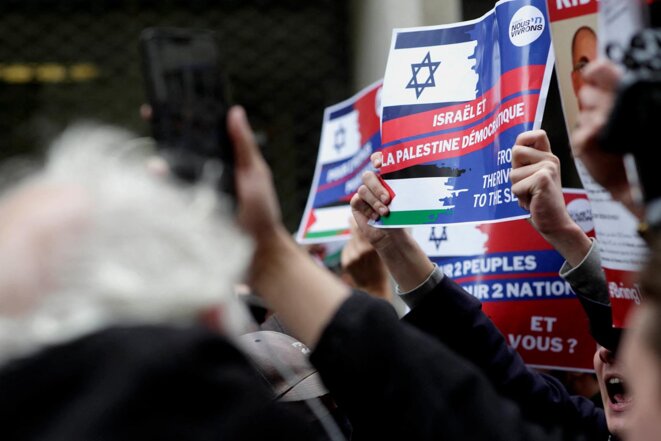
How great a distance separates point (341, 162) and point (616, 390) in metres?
1.55

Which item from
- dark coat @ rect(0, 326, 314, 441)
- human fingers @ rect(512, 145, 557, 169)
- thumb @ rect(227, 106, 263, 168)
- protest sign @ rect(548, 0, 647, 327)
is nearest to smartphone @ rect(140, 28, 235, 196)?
thumb @ rect(227, 106, 263, 168)

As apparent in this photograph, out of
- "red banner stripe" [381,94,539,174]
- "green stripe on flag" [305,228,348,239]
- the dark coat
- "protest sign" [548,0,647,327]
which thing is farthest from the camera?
"green stripe on flag" [305,228,348,239]

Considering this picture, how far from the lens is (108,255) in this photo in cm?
123

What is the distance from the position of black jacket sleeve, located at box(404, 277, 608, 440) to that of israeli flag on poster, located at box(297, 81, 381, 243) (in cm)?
112

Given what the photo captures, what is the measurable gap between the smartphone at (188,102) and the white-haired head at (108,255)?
0.15 ft

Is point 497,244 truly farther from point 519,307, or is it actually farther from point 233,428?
point 233,428

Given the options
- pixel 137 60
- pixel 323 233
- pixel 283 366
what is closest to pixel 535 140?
pixel 283 366

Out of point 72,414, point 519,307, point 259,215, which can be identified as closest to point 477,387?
point 259,215

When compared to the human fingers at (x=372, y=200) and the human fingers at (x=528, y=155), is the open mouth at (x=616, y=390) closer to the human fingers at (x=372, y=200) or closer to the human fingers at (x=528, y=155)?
the human fingers at (x=528, y=155)

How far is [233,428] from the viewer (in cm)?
119

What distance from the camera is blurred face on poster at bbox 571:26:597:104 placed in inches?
83.5

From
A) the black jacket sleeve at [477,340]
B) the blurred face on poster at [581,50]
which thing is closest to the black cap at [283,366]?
the black jacket sleeve at [477,340]

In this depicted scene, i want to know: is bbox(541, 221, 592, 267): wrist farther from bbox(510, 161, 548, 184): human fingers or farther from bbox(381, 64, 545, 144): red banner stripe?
bbox(381, 64, 545, 144): red banner stripe

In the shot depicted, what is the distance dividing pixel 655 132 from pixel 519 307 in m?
1.74
